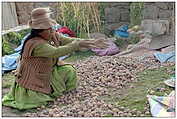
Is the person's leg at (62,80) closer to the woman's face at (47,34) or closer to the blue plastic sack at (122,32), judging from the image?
the woman's face at (47,34)

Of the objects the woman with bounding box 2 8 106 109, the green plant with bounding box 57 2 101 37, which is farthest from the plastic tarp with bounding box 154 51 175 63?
the woman with bounding box 2 8 106 109

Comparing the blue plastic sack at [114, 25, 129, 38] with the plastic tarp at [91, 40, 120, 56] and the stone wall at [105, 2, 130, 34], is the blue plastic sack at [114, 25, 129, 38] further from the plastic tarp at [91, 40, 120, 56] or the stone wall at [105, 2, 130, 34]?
the plastic tarp at [91, 40, 120, 56]

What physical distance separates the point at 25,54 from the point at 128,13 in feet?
13.6

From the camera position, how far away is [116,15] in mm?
7465

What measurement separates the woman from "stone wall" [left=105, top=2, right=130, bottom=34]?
12.1ft

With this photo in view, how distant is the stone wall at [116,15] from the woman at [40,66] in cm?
367

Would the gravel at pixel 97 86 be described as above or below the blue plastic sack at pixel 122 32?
above

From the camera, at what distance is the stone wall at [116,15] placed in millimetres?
7375

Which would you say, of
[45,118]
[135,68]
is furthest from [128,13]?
[45,118]

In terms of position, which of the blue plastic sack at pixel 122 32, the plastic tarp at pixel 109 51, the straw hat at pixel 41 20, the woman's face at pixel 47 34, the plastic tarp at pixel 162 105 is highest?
the straw hat at pixel 41 20

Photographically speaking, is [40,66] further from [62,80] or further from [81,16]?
[81,16]

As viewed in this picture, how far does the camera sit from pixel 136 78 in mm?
4465

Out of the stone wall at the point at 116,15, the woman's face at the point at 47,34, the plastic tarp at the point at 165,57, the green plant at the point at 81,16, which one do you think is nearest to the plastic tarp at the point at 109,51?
the green plant at the point at 81,16

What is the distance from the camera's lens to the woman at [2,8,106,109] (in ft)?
11.6
